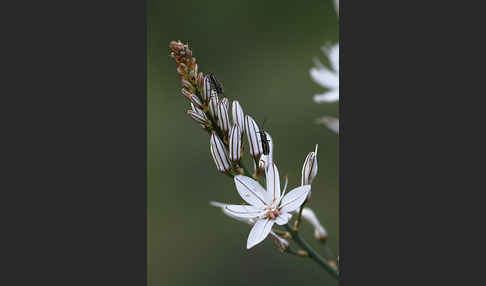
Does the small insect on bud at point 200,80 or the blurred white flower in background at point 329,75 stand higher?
the blurred white flower in background at point 329,75

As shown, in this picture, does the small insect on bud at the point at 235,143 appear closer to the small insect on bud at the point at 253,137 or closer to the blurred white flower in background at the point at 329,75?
the small insect on bud at the point at 253,137

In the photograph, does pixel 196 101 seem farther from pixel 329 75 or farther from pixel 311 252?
pixel 329 75

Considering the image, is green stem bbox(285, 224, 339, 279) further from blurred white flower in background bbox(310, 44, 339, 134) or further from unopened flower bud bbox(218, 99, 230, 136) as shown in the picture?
blurred white flower in background bbox(310, 44, 339, 134)

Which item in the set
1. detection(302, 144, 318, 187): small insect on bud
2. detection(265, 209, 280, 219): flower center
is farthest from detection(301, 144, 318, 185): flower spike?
detection(265, 209, 280, 219): flower center

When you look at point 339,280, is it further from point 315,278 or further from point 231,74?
point 231,74

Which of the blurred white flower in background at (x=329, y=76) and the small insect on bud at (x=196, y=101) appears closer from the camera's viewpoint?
the small insect on bud at (x=196, y=101)

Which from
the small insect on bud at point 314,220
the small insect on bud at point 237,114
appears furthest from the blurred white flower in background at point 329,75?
the small insect on bud at point 237,114
